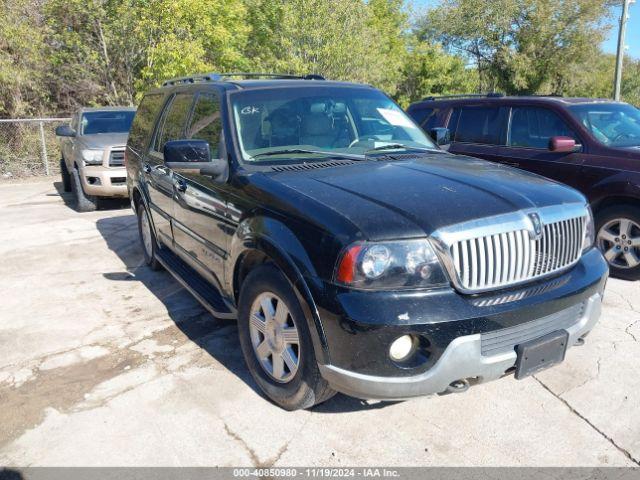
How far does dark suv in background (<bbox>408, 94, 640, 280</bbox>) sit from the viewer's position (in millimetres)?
5371

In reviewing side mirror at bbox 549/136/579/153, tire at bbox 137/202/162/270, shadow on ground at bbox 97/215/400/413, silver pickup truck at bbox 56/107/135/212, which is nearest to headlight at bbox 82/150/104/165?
silver pickup truck at bbox 56/107/135/212

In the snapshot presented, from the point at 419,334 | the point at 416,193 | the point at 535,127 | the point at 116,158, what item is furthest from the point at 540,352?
the point at 116,158

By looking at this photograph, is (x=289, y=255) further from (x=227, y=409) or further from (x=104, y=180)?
(x=104, y=180)

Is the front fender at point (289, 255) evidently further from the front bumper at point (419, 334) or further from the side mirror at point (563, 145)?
the side mirror at point (563, 145)

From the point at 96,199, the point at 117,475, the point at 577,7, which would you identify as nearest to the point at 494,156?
the point at 117,475

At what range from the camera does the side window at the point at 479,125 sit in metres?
6.68

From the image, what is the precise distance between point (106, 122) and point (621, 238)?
8964mm

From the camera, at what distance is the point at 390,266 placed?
2.52 meters

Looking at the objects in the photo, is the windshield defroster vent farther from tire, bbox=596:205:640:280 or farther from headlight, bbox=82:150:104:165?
headlight, bbox=82:150:104:165

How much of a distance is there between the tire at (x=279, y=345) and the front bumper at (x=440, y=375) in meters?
0.22

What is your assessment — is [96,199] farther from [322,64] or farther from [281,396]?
[322,64]

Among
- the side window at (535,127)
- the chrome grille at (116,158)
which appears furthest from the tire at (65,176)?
the side window at (535,127)

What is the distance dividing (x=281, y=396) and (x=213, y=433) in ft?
1.37

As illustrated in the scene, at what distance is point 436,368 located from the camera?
2480 mm
